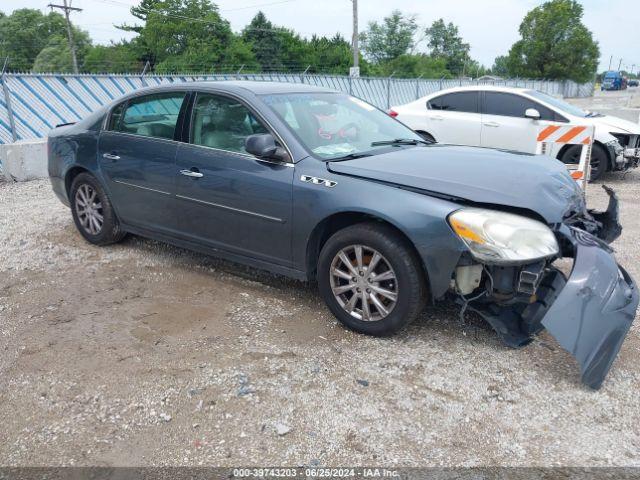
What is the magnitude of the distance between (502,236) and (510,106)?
670 cm

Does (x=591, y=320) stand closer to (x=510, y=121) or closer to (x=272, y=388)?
(x=272, y=388)

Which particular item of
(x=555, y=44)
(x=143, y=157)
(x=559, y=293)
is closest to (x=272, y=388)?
(x=559, y=293)

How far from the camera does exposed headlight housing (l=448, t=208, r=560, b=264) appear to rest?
3121 millimetres

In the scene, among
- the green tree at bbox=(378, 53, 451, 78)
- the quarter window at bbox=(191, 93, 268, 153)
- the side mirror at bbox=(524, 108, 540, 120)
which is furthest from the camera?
the green tree at bbox=(378, 53, 451, 78)

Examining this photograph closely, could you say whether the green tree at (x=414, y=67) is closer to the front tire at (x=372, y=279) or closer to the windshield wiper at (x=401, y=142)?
the windshield wiper at (x=401, y=142)

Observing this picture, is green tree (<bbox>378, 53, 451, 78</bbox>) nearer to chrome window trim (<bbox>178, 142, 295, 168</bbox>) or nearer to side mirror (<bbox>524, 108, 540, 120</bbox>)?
side mirror (<bbox>524, 108, 540, 120</bbox>)

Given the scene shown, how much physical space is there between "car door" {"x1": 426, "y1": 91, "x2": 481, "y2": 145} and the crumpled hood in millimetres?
5338

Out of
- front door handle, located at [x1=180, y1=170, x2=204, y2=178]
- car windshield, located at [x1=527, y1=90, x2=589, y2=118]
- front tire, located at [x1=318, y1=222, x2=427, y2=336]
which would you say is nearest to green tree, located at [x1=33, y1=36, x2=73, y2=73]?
car windshield, located at [x1=527, y1=90, x2=589, y2=118]

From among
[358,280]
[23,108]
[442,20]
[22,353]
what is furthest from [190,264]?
[442,20]

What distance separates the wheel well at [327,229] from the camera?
360 centimetres

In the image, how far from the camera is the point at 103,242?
18.1 feet

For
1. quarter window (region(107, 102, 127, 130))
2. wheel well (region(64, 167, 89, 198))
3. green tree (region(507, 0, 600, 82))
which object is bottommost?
wheel well (region(64, 167, 89, 198))

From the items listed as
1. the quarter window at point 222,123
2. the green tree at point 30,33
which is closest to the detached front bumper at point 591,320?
the quarter window at point 222,123

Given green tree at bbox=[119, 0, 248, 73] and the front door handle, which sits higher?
green tree at bbox=[119, 0, 248, 73]
